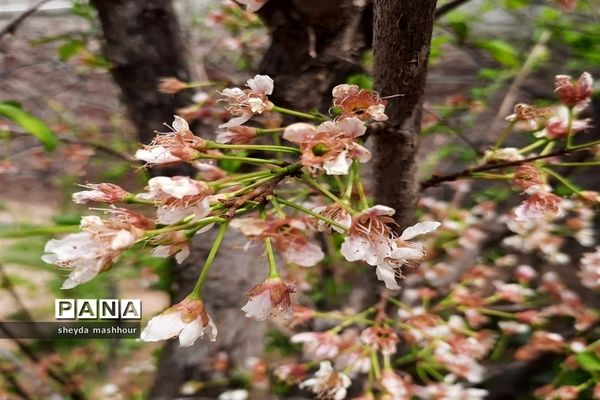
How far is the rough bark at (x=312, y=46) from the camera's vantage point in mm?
715

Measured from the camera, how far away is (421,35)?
0.45 metres

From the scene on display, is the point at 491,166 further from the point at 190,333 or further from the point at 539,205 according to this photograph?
the point at 190,333


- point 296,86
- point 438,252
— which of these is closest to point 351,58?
point 296,86

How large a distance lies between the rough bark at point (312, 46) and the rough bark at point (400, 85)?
224 millimetres

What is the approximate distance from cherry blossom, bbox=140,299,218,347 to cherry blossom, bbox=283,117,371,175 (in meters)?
0.17

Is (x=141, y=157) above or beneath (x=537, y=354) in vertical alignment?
above

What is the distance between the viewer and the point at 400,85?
0.49 metres

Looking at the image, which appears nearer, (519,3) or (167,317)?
(167,317)

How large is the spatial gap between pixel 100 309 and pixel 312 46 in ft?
2.16

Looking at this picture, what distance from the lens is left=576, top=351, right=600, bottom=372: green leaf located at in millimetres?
789

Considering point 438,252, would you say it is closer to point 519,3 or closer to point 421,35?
point 519,3

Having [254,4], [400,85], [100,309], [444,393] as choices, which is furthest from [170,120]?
[444,393]

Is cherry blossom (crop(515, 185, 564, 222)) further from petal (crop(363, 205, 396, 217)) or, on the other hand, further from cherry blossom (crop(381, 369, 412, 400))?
cherry blossom (crop(381, 369, 412, 400))

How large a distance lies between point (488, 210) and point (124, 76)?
1288 mm
